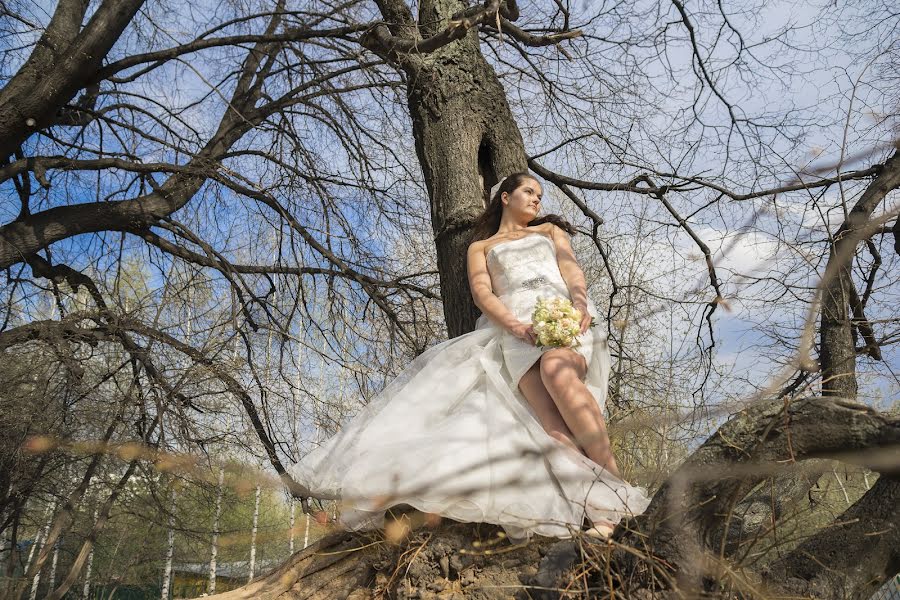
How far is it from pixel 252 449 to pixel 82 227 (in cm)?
257

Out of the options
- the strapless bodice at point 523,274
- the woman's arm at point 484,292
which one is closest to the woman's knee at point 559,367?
the woman's arm at point 484,292

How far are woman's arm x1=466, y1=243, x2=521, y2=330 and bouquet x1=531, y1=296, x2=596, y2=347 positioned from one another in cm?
21

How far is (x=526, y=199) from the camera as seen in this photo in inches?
148

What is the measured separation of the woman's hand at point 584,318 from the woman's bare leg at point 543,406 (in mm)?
312

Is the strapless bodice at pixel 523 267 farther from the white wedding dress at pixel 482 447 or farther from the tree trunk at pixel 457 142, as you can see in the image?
the tree trunk at pixel 457 142

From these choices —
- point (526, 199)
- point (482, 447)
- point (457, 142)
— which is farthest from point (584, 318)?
point (457, 142)

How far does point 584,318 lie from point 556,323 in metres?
0.35

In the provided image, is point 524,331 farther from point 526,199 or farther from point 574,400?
point 526,199

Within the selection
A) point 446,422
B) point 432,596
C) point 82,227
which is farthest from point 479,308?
point 82,227

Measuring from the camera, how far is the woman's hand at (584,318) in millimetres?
3357

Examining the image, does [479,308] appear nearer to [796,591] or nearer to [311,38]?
[796,591]

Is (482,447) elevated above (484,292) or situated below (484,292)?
below

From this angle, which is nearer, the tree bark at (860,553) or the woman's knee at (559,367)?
the tree bark at (860,553)

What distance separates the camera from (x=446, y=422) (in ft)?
10.0
